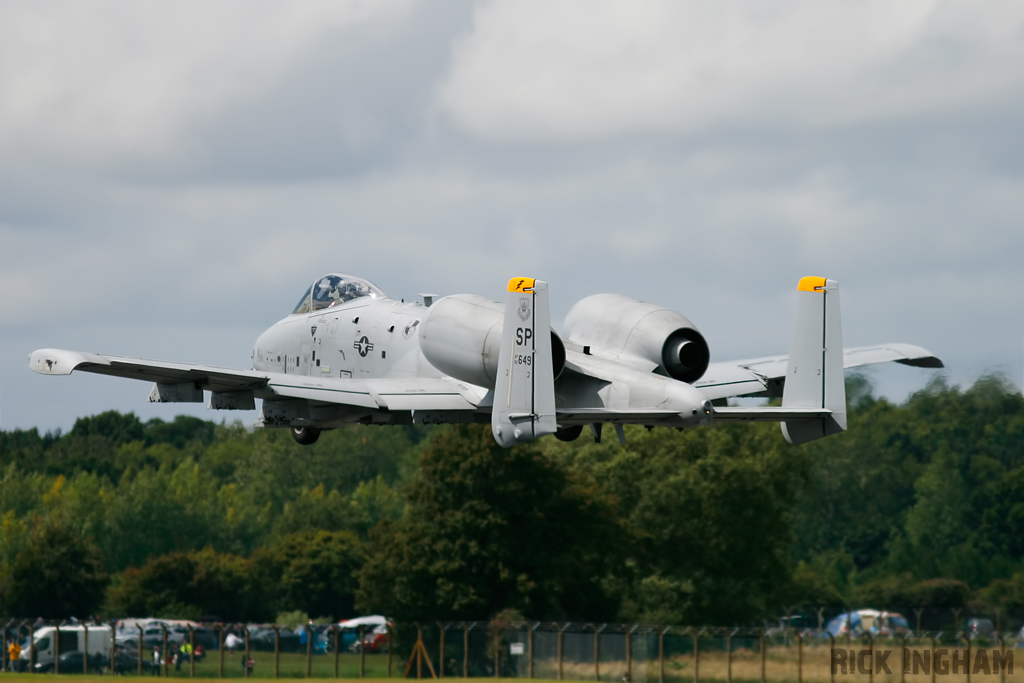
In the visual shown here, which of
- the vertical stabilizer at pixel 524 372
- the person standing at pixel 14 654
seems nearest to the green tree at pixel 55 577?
the person standing at pixel 14 654

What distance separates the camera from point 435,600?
65.7 m

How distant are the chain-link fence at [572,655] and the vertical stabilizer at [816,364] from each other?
14.8 m

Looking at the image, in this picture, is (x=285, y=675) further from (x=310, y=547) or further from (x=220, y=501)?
(x=220, y=501)

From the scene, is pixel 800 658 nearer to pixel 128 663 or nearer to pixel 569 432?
pixel 569 432

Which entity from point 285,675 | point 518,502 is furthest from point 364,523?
point 285,675

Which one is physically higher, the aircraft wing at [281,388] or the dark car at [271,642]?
the aircraft wing at [281,388]

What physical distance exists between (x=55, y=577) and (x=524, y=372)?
5952 cm

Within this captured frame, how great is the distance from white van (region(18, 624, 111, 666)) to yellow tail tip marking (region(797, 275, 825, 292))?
30377 millimetres

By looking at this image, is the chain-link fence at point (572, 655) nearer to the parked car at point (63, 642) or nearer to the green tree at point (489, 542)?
the parked car at point (63, 642)

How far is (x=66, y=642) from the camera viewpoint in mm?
57562

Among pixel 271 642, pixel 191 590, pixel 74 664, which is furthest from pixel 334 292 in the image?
pixel 191 590

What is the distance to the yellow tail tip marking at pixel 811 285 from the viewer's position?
1124 inches

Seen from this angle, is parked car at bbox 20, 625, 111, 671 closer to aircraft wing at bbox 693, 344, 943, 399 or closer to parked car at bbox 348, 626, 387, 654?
parked car at bbox 348, 626, 387, 654

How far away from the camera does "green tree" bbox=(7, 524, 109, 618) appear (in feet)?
256
